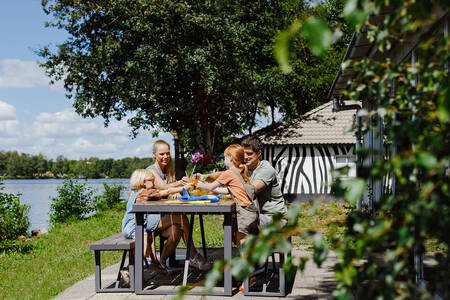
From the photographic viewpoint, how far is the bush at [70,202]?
503 inches

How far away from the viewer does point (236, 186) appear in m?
4.75

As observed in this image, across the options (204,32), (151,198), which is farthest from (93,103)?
(151,198)

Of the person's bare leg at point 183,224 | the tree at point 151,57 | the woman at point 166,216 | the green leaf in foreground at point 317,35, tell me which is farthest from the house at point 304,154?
the green leaf in foreground at point 317,35

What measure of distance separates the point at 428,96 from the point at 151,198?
140 inches

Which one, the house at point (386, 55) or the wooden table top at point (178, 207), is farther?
the wooden table top at point (178, 207)

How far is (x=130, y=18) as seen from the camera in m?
15.5

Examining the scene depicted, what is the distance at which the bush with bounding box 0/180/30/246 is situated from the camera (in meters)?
8.91

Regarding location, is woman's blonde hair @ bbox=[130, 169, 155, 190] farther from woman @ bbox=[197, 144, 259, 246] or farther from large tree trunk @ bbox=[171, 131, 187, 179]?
large tree trunk @ bbox=[171, 131, 187, 179]

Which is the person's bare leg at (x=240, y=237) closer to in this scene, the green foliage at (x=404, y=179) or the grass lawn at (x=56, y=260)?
the grass lawn at (x=56, y=260)

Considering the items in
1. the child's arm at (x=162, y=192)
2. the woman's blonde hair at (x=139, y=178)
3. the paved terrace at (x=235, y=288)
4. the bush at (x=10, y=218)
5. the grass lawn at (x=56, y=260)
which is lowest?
the grass lawn at (x=56, y=260)

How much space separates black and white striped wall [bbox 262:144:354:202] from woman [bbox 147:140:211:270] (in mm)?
13587

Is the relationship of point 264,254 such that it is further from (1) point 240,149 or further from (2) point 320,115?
(2) point 320,115

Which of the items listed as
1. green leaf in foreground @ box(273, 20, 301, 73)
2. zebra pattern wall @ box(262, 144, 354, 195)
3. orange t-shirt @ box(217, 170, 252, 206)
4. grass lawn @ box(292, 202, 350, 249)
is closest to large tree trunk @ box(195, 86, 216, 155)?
zebra pattern wall @ box(262, 144, 354, 195)

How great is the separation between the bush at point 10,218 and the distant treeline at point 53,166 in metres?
16.3
